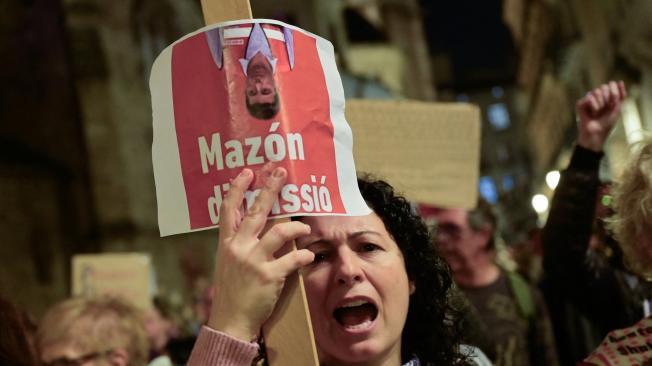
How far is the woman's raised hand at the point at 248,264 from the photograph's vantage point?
163cm

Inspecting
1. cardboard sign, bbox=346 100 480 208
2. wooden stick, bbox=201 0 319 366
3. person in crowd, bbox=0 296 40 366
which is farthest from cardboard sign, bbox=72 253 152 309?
wooden stick, bbox=201 0 319 366

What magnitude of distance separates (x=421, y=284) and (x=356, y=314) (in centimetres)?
41

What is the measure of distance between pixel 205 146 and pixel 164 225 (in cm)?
22

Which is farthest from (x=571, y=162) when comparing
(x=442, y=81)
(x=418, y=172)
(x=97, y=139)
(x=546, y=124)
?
(x=442, y=81)

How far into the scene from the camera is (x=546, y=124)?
1674 inches

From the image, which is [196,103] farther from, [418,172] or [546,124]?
[546,124]

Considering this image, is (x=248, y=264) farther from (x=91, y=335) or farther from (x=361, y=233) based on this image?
(x=91, y=335)

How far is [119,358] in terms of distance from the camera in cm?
317

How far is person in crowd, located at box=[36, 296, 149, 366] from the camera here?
10.1 feet

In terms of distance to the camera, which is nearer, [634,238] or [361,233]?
[361,233]

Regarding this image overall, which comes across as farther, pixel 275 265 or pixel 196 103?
pixel 196 103

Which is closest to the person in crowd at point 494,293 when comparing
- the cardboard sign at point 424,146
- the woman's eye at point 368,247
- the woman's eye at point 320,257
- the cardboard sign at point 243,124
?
the cardboard sign at point 424,146

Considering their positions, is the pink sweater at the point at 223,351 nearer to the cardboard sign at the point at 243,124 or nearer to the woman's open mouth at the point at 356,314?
the cardboard sign at the point at 243,124

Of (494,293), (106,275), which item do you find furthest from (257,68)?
(106,275)
